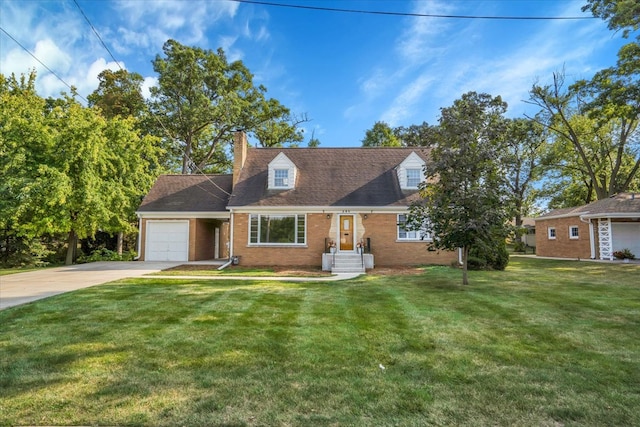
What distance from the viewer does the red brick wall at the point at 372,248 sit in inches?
690

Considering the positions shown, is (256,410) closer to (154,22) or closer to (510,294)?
(510,294)

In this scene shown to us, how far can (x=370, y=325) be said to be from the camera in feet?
20.5

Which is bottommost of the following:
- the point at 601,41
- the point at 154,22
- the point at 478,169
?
the point at 478,169

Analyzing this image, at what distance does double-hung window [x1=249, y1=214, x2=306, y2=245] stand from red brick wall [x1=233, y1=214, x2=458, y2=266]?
0.31 m

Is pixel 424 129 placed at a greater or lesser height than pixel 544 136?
lesser

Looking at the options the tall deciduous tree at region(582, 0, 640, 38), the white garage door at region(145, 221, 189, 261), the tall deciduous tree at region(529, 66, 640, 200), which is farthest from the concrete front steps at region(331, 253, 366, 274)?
the tall deciduous tree at region(529, 66, 640, 200)

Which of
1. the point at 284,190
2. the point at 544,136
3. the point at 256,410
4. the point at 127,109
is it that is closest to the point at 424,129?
the point at 284,190

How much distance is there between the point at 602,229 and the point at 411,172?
12829mm

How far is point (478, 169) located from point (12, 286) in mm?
14518

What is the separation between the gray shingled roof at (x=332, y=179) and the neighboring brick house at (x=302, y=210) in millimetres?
53

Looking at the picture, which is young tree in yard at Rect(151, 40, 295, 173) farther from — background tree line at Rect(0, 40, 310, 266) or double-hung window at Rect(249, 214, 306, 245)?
double-hung window at Rect(249, 214, 306, 245)

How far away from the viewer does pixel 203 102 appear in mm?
31141

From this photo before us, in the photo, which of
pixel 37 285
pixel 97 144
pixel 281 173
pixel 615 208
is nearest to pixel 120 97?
pixel 97 144

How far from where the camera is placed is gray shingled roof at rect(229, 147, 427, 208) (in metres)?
17.9
